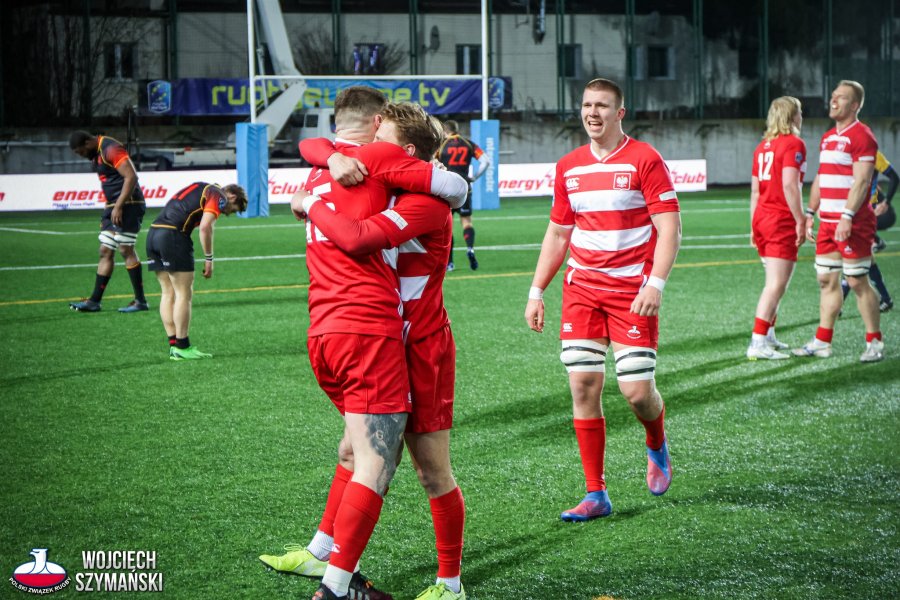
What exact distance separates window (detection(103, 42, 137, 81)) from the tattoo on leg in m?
34.0

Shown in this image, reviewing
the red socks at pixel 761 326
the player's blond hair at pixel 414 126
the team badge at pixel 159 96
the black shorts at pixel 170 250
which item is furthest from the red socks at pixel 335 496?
the team badge at pixel 159 96

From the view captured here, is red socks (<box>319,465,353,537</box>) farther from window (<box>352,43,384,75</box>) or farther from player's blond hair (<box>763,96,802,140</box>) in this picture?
window (<box>352,43,384,75</box>)

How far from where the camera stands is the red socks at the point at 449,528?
13.3 ft

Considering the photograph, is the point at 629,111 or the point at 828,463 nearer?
the point at 828,463

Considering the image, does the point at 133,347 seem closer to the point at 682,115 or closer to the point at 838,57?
the point at 682,115

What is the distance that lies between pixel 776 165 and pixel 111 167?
7190 mm

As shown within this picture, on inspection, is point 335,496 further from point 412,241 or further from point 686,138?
point 686,138

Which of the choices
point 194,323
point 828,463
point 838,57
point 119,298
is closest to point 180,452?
point 828,463

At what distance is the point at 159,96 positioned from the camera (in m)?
33.2

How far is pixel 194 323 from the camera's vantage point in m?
11.2

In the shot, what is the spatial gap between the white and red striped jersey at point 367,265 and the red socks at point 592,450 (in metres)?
1.83

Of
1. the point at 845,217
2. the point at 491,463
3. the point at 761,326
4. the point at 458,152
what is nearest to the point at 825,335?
the point at 761,326

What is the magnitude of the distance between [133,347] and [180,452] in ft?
12.3

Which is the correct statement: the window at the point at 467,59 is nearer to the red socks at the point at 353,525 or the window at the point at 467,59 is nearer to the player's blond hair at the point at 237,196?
the player's blond hair at the point at 237,196
